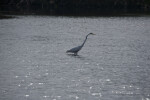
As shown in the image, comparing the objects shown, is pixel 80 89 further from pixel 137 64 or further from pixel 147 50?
pixel 147 50

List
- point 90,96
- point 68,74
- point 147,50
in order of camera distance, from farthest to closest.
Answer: point 147,50 < point 68,74 < point 90,96

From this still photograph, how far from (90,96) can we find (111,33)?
18.3 metres

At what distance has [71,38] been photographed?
2800 centimetres

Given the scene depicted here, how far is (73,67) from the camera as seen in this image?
17.8 metres

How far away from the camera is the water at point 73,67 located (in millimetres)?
13734

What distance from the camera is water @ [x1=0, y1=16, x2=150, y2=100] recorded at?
45.1 feet

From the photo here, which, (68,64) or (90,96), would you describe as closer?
(90,96)

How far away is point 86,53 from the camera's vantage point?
2162 cm

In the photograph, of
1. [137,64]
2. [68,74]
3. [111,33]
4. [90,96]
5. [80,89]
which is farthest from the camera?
[111,33]

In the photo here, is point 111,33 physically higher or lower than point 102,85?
lower

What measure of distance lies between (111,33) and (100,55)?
1058cm
